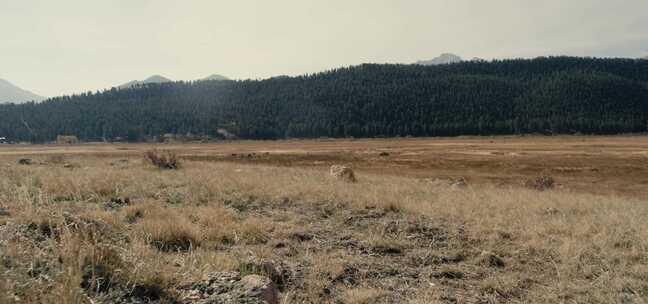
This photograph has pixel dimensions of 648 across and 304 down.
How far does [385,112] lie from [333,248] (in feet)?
548

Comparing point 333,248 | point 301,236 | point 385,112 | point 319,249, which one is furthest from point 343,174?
point 385,112

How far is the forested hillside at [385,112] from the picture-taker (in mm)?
149875

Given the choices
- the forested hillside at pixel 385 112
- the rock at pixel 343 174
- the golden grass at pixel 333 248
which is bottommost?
the rock at pixel 343 174

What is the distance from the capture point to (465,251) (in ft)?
21.5

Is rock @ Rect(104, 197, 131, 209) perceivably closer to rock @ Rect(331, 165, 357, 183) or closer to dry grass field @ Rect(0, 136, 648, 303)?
dry grass field @ Rect(0, 136, 648, 303)

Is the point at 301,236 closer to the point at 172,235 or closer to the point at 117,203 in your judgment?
the point at 172,235

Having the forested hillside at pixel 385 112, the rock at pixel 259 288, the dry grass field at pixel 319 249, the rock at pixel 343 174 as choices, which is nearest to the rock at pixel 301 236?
the dry grass field at pixel 319 249

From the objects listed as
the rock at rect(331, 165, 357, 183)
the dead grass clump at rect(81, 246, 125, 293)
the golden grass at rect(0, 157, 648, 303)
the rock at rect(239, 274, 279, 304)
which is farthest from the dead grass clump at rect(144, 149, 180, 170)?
the rock at rect(239, 274, 279, 304)

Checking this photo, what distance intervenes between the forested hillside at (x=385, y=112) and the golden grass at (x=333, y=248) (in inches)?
5531

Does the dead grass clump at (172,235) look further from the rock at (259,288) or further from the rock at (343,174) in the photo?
the rock at (343,174)

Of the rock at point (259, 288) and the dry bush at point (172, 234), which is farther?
the dry bush at point (172, 234)

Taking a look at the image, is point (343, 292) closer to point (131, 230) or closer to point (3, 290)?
point (3, 290)

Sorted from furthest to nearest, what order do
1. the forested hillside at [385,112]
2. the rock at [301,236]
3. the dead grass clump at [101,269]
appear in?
the forested hillside at [385,112] < the rock at [301,236] < the dead grass clump at [101,269]

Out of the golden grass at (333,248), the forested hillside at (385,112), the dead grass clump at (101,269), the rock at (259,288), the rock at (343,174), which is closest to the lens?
the dead grass clump at (101,269)
